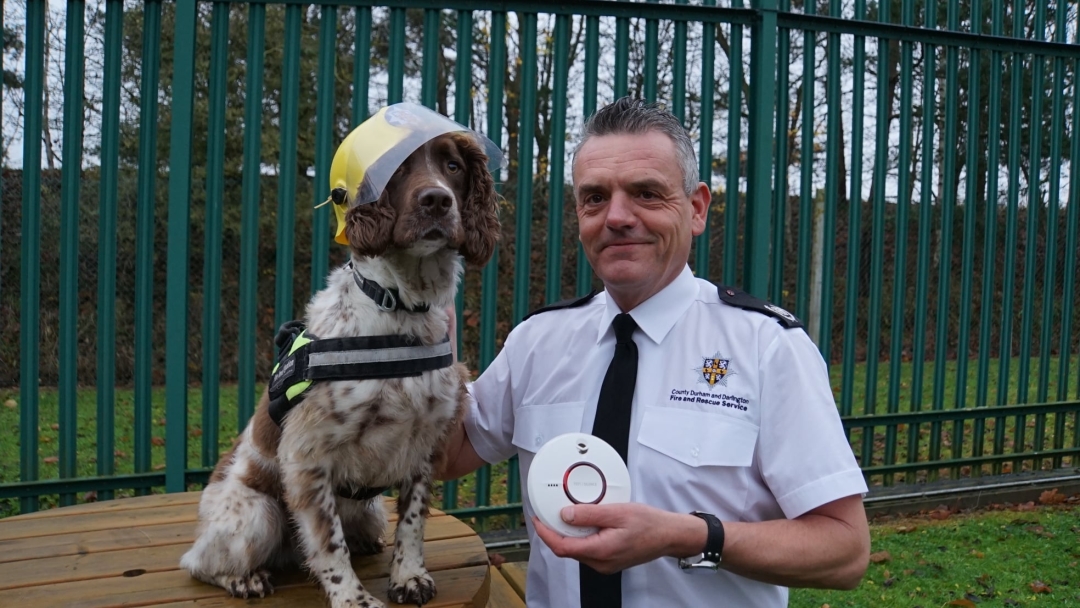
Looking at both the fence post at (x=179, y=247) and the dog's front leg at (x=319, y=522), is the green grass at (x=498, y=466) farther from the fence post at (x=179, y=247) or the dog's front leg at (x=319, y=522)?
the dog's front leg at (x=319, y=522)

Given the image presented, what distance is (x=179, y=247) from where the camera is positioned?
13.6 ft

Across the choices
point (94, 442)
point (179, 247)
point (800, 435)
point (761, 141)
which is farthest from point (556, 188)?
point (94, 442)

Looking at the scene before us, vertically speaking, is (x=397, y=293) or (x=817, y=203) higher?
(x=817, y=203)

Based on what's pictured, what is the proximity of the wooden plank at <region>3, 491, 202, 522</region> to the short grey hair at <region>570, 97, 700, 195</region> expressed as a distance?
7.17 feet

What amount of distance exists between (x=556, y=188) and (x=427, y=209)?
96.1 inches

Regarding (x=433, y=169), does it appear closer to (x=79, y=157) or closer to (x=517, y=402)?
(x=517, y=402)

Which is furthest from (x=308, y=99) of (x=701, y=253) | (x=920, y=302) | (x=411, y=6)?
(x=920, y=302)

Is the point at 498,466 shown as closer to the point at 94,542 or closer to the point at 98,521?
the point at 98,521

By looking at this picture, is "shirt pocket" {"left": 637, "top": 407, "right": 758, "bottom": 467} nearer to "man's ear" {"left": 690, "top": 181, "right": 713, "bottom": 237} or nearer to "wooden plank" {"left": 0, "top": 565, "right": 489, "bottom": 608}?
"man's ear" {"left": 690, "top": 181, "right": 713, "bottom": 237}

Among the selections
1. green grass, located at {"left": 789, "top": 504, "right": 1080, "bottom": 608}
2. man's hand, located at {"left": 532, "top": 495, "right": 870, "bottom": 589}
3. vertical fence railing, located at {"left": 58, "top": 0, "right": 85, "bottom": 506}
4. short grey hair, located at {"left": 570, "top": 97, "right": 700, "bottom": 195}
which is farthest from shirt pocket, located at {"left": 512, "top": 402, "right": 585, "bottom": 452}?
vertical fence railing, located at {"left": 58, "top": 0, "right": 85, "bottom": 506}

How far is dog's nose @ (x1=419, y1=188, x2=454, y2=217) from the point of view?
2.25 metres

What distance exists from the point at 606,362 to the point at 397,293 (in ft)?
2.01

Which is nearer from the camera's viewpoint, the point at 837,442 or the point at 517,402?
the point at 837,442

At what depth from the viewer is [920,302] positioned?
5.30m
